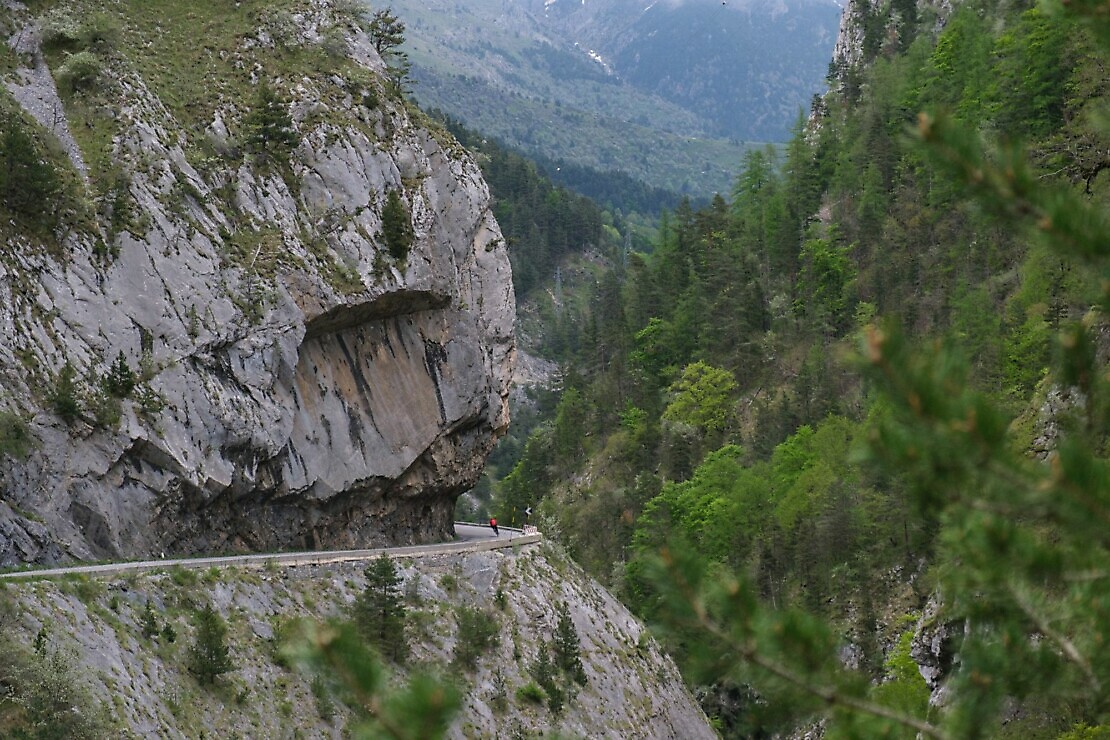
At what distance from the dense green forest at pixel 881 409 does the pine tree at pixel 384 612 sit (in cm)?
902

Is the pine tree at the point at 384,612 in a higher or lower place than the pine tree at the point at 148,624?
lower

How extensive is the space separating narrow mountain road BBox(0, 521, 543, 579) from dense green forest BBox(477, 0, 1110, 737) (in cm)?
942

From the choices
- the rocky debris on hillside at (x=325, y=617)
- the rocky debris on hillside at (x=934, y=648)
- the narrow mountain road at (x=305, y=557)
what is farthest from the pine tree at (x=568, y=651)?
the rocky debris on hillside at (x=934, y=648)

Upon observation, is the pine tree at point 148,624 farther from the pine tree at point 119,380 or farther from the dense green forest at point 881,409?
the dense green forest at point 881,409

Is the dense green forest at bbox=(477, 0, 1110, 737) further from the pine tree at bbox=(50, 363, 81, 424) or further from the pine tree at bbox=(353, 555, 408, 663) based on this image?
the pine tree at bbox=(50, 363, 81, 424)

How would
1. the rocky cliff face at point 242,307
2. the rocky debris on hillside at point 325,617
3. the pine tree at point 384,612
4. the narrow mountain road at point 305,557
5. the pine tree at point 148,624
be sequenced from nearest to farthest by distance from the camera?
the rocky debris on hillside at point 325,617 → the pine tree at point 148,624 → the narrow mountain road at point 305,557 → the rocky cliff face at point 242,307 → the pine tree at point 384,612

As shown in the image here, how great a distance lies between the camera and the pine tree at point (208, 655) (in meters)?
26.8

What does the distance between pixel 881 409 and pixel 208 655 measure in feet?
68.6

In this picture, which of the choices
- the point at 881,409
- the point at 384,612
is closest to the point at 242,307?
the point at 384,612

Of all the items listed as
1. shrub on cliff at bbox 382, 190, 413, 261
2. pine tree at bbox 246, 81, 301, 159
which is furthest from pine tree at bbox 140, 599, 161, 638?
pine tree at bbox 246, 81, 301, 159

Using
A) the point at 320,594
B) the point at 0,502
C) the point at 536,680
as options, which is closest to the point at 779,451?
the point at 536,680

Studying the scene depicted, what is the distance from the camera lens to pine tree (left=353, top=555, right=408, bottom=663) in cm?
3192

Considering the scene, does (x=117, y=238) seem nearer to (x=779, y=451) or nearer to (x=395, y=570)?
(x=395, y=570)

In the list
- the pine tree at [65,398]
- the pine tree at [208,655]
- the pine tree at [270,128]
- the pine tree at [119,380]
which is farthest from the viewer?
the pine tree at [270,128]
